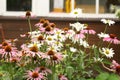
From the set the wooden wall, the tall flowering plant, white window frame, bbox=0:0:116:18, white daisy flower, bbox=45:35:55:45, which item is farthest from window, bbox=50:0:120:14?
white daisy flower, bbox=45:35:55:45

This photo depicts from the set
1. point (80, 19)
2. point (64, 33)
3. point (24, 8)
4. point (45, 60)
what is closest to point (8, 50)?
point (45, 60)

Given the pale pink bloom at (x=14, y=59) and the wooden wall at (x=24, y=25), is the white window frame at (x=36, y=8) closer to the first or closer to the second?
the wooden wall at (x=24, y=25)

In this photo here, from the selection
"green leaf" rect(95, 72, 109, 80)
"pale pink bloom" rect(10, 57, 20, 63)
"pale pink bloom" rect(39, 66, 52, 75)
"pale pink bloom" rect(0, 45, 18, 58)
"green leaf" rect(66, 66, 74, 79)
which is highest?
"pale pink bloom" rect(0, 45, 18, 58)

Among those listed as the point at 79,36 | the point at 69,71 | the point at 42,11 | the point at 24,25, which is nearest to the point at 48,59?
the point at 69,71

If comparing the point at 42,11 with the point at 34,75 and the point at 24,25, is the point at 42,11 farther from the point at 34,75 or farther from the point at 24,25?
the point at 34,75

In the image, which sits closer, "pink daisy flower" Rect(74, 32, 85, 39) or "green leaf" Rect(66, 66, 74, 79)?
"green leaf" Rect(66, 66, 74, 79)

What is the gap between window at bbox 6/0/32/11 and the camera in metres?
4.76

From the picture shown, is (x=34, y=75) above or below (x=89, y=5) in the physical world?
below

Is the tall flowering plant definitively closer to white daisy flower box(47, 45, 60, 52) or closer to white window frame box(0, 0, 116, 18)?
white daisy flower box(47, 45, 60, 52)

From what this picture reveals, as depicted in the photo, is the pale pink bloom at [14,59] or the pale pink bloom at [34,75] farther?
the pale pink bloom at [14,59]

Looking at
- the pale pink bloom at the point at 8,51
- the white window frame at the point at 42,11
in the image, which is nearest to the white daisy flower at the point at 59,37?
the pale pink bloom at the point at 8,51

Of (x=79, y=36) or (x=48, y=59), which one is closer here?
(x=48, y=59)

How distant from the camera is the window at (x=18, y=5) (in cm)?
476

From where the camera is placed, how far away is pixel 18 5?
15.7ft
